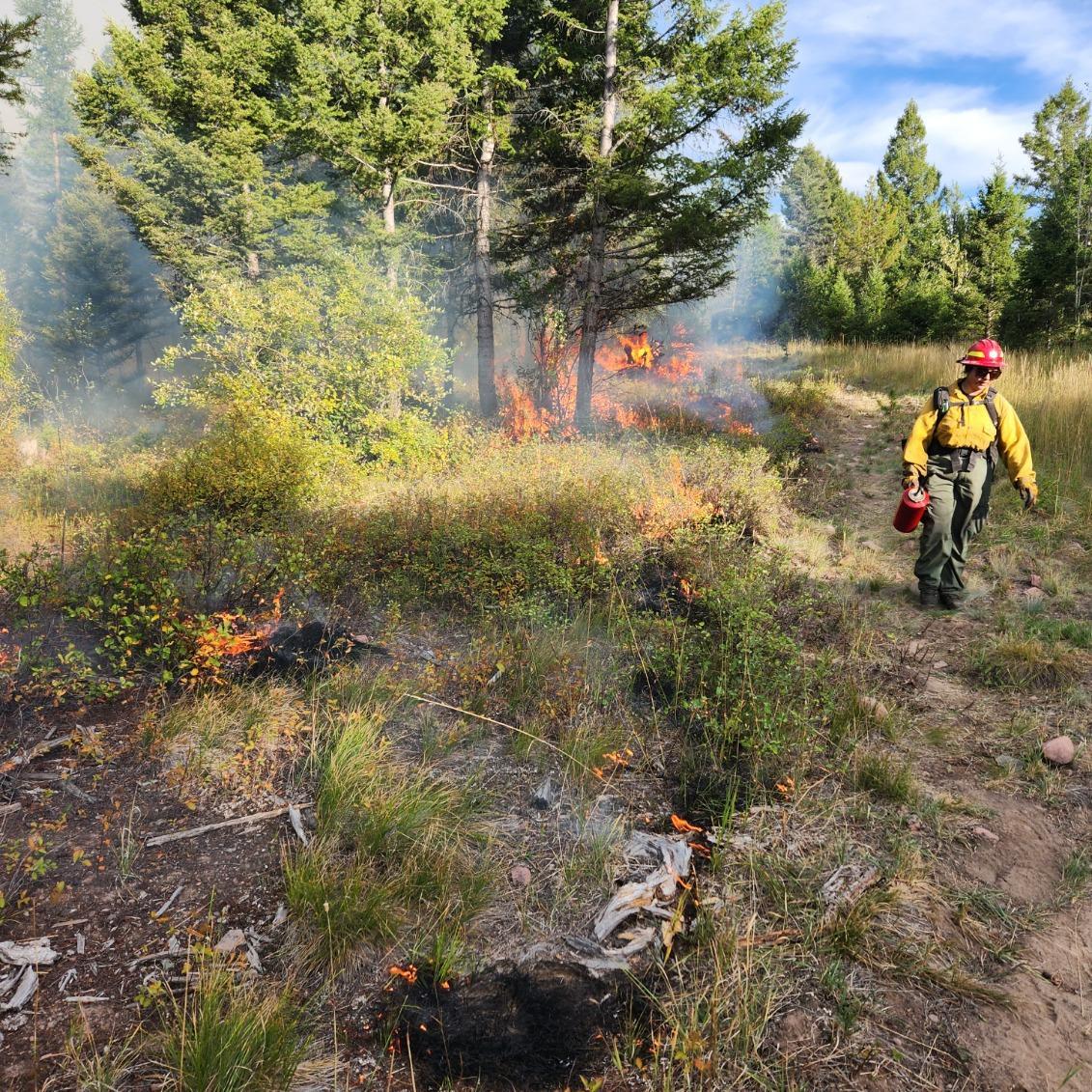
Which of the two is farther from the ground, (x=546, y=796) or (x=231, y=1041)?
(x=231, y=1041)

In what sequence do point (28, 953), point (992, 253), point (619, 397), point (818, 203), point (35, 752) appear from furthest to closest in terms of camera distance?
point (818, 203)
point (992, 253)
point (619, 397)
point (35, 752)
point (28, 953)

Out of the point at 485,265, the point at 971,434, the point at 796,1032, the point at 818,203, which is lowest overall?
the point at 796,1032

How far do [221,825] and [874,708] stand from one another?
12.0 ft

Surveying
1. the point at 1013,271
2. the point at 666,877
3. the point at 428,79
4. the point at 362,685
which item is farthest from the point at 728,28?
the point at 1013,271

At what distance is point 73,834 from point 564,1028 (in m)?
2.25

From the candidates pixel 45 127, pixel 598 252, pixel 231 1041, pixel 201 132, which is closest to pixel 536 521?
pixel 231 1041

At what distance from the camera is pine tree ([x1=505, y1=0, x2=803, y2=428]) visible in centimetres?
1013

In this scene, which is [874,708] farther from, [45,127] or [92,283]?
[45,127]

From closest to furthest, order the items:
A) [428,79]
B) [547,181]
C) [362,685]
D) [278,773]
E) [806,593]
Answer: [278,773], [362,685], [806,593], [428,79], [547,181]

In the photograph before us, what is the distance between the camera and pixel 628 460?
909cm

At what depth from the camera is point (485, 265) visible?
13906mm

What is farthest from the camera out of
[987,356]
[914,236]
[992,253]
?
[914,236]

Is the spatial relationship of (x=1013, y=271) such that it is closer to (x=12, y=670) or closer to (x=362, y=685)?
(x=362, y=685)

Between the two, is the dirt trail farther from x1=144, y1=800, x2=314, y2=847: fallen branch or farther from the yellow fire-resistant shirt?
x1=144, y1=800, x2=314, y2=847: fallen branch
